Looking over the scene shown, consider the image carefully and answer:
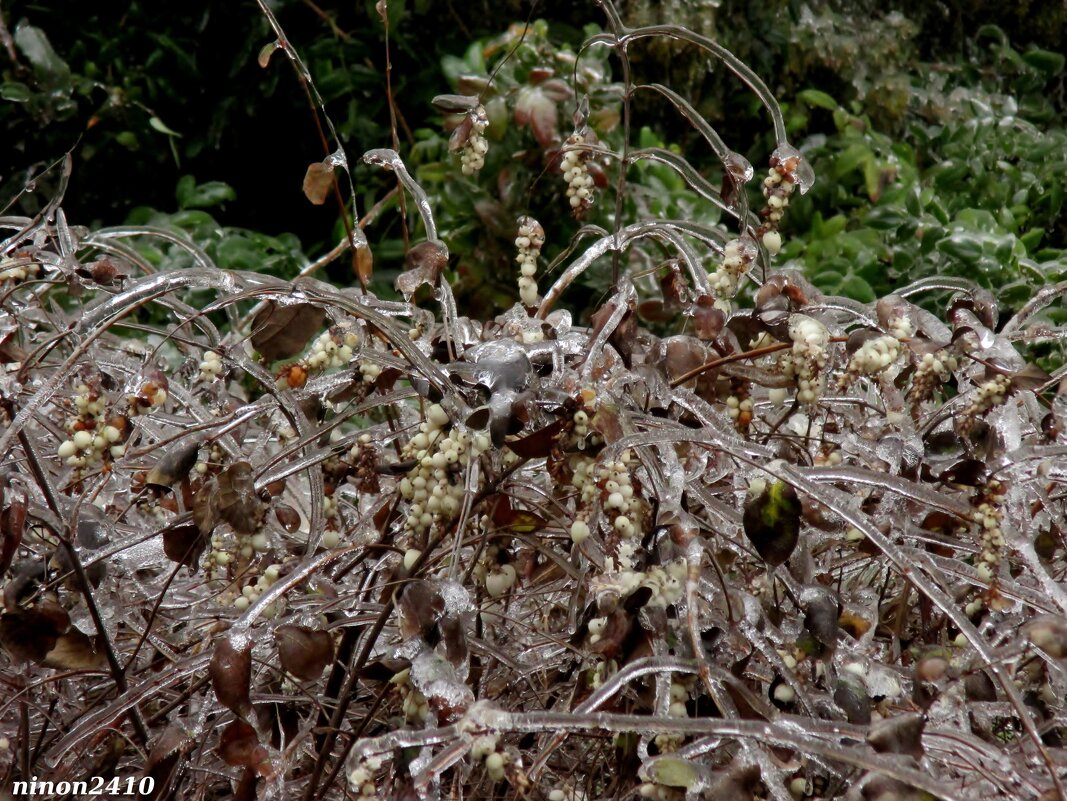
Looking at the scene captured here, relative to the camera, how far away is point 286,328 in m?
1.06

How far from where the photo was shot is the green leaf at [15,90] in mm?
2990

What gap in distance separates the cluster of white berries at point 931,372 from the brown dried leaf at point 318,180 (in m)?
0.63

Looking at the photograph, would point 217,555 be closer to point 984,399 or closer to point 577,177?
point 577,177

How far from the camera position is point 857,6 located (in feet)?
11.8

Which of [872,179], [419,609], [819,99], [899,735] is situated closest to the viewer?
[899,735]

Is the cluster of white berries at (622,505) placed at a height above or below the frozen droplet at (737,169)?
below

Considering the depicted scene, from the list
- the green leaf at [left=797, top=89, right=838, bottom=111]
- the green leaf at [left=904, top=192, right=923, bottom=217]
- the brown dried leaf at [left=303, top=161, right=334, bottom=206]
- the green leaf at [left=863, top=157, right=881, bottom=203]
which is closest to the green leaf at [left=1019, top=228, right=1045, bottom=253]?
the green leaf at [left=904, top=192, right=923, bottom=217]

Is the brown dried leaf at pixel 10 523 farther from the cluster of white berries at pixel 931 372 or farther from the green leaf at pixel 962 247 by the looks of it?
the green leaf at pixel 962 247

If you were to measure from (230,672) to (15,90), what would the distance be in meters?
2.74

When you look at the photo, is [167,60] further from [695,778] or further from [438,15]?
[695,778]

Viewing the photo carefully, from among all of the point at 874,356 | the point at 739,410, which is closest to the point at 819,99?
the point at 739,410

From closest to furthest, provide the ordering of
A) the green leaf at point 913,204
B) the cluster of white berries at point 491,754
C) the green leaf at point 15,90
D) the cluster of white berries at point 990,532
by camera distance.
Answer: the cluster of white berries at point 491,754 < the cluster of white berries at point 990,532 < the green leaf at point 913,204 < the green leaf at point 15,90

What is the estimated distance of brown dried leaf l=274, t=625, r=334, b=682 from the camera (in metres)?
0.90

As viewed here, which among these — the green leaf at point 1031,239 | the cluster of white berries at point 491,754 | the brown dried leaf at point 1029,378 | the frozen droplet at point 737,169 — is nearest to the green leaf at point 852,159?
the green leaf at point 1031,239
